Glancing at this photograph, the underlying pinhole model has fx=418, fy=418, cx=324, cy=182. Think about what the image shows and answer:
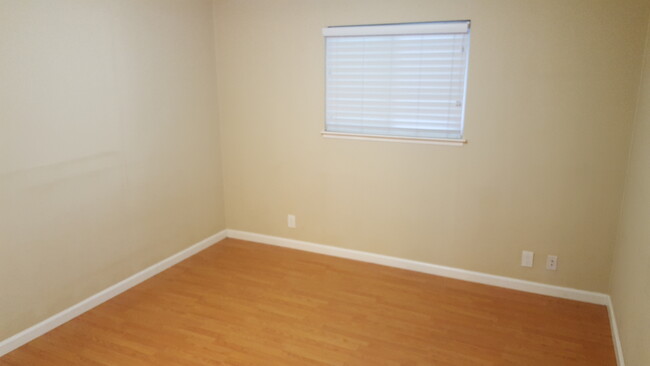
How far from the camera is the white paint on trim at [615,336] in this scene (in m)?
2.33

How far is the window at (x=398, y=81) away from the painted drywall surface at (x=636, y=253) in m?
1.08

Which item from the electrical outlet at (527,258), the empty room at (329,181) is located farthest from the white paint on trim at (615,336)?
the electrical outlet at (527,258)

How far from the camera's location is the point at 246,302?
9.94ft

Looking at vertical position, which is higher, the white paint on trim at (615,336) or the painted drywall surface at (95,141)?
the painted drywall surface at (95,141)

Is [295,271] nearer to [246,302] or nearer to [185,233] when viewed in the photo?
[246,302]

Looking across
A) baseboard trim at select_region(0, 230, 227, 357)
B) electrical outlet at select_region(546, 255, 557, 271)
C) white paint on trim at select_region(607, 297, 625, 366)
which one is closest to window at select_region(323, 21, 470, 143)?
electrical outlet at select_region(546, 255, 557, 271)

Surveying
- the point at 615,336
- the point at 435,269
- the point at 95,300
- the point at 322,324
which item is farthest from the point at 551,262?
the point at 95,300

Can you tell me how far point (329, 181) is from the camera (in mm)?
3705

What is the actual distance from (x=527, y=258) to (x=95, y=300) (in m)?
3.15

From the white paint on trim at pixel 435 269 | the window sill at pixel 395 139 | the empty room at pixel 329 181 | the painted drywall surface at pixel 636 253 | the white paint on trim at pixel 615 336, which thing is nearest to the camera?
the painted drywall surface at pixel 636 253

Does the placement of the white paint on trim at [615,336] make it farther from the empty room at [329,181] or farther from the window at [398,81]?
the window at [398,81]

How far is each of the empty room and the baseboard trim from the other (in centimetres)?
1

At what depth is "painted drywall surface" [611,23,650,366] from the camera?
1975 mm

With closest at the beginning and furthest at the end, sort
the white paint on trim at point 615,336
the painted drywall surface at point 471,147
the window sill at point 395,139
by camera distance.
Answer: the white paint on trim at point 615,336 → the painted drywall surface at point 471,147 → the window sill at point 395,139
